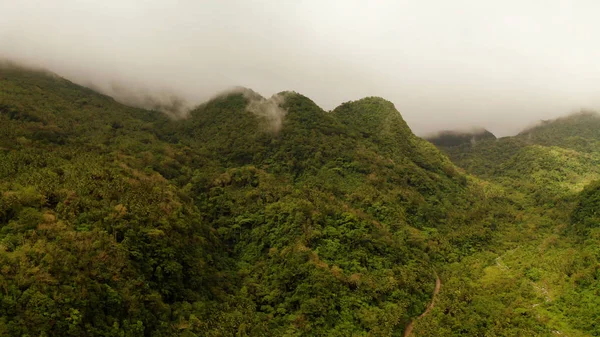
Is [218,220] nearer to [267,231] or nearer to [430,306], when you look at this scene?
[267,231]

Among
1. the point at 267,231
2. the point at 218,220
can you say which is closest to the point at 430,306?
the point at 267,231

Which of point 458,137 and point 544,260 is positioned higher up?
point 458,137

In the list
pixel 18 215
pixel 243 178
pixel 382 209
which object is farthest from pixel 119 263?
pixel 382 209

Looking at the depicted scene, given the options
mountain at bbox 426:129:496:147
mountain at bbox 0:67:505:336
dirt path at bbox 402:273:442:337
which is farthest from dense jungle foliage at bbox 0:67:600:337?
mountain at bbox 426:129:496:147

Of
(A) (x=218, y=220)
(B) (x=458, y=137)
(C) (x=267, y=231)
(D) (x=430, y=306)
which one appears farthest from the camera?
(B) (x=458, y=137)

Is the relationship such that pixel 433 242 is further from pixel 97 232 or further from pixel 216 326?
pixel 97 232

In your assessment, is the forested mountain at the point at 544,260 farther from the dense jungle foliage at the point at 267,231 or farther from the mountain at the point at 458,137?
the mountain at the point at 458,137

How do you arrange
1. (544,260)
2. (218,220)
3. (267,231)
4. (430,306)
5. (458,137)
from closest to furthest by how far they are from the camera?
(430,306) → (544,260) → (267,231) → (218,220) → (458,137)
